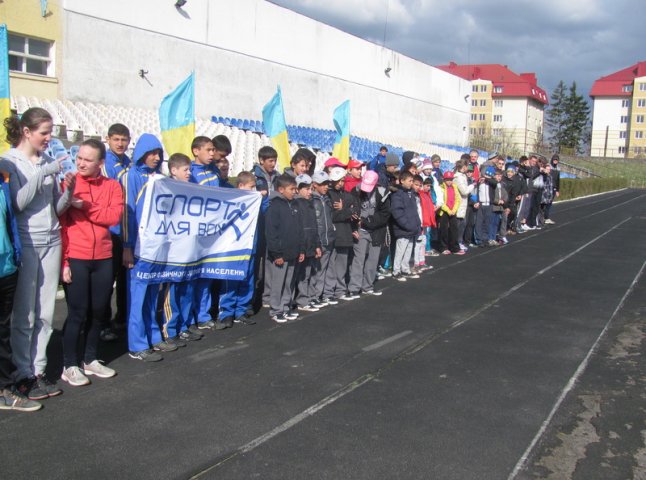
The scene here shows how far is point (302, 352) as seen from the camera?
20.3ft

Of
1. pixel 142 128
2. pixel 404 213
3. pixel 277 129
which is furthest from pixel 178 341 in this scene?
pixel 142 128

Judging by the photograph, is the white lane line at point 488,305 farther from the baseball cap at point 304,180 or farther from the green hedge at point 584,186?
the green hedge at point 584,186

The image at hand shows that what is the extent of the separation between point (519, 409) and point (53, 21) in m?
22.3

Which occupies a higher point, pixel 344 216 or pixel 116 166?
pixel 116 166

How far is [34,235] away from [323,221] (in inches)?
156

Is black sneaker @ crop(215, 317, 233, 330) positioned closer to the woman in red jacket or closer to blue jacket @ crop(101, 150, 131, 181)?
the woman in red jacket

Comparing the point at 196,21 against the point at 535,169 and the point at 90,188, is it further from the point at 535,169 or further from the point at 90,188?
the point at 90,188

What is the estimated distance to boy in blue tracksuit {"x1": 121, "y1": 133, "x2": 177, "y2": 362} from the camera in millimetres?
5855

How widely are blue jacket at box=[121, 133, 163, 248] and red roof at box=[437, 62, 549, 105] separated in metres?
99.0

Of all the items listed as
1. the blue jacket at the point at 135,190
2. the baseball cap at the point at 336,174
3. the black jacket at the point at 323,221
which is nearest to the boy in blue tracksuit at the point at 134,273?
the blue jacket at the point at 135,190

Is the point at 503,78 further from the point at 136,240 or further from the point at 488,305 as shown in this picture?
the point at 136,240

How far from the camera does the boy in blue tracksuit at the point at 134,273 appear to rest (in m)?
5.86

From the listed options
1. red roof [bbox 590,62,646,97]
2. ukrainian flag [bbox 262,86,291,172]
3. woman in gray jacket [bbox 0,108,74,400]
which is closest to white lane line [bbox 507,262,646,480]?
woman in gray jacket [bbox 0,108,74,400]

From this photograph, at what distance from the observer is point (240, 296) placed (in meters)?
7.40
